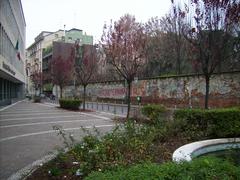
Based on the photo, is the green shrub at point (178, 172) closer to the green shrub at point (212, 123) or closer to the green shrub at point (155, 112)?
the green shrub at point (212, 123)

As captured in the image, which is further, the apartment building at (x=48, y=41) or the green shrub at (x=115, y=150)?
the apartment building at (x=48, y=41)

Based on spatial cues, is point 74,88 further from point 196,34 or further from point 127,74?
point 196,34

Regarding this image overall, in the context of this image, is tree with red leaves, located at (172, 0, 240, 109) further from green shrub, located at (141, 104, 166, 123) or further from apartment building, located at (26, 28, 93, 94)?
apartment building, located at (26, 28, 93, 94)

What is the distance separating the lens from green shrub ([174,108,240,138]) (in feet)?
31.4

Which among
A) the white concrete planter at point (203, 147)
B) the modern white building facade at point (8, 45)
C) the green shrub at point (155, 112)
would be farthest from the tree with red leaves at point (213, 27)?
the modern white building facade at point (8, 45)

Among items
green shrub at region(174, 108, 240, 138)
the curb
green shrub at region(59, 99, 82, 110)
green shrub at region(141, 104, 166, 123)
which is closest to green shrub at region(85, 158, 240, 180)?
the curb

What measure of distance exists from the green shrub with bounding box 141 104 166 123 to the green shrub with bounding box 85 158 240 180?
5.25 meters

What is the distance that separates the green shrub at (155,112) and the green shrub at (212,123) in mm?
872

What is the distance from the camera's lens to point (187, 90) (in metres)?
26.0

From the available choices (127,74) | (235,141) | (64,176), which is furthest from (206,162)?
(127,74)

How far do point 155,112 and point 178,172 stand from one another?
747 cm

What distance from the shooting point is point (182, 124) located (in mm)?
9750

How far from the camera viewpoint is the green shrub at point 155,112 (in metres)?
10.5

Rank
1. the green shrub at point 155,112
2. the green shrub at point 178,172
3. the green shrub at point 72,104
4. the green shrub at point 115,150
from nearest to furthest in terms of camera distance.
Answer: the green shrub at point 178,172
the green shrub at point 115,150
the green shrub at point 155,112
the green shrub at point 72,104
